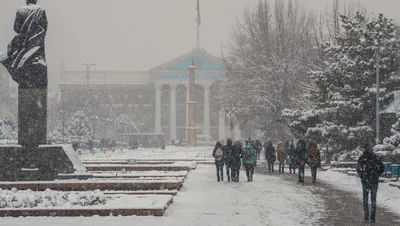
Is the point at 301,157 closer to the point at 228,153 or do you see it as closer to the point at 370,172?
the point at 228,153

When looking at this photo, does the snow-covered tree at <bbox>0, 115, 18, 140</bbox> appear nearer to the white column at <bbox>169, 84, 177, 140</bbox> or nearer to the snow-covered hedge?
the snow-covered hedge

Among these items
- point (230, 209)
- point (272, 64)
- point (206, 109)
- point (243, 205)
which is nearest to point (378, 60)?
point (243, 205)

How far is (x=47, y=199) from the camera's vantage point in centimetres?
1451

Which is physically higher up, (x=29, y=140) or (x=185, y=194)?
(x=29, y=140)

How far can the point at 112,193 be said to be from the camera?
16.9 m

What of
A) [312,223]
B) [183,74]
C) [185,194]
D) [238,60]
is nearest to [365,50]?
[185,194]

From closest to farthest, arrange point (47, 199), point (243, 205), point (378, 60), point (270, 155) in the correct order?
point (47, 199), point (243, 205), point (378, 60), point (270, 155)

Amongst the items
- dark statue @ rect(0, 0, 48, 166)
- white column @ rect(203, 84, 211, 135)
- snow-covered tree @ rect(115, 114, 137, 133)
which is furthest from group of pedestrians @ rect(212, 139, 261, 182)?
white column @ rect(203, 84, 211, 135)

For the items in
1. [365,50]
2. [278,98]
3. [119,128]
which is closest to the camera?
[365,50]

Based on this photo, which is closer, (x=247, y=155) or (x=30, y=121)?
(x=30, y=121)

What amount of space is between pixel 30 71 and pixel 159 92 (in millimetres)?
93173

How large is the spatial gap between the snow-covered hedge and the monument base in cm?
374

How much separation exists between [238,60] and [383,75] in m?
24.3

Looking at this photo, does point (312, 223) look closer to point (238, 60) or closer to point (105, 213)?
point (105, 213)
